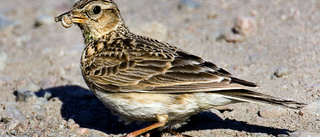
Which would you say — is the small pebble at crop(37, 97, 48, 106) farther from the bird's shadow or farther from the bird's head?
the bird's head

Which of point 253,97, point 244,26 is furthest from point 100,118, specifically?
point 244,26

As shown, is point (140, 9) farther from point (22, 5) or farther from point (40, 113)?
point (40, 113)

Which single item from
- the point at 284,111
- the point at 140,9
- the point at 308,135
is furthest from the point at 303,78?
the point at 140,9

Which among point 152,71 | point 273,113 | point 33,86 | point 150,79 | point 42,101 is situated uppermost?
point 152,71

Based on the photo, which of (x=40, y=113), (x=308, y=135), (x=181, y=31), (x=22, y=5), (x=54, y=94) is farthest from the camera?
(x=22, y=5)

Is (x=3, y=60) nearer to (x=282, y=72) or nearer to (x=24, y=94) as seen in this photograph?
(x=24, y=94)

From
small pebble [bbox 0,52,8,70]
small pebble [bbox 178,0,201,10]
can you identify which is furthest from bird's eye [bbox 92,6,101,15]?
small pebble [bbox 178,0,201,10]

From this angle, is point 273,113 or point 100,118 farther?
point 100,118
